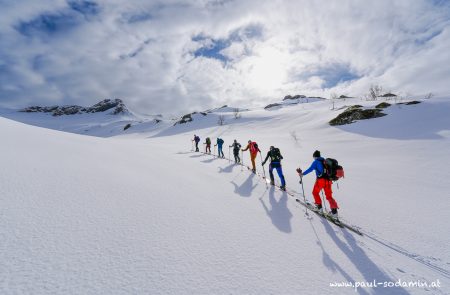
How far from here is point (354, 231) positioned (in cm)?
611

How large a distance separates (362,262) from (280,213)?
2.48 metres

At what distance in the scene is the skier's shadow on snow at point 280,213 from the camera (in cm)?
578

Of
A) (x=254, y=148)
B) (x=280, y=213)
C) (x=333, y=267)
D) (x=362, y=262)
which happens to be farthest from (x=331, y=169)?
(x=254, y=148)

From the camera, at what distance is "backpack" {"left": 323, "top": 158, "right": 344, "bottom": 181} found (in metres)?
6.87

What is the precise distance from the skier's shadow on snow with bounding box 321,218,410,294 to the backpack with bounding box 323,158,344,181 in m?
1.67

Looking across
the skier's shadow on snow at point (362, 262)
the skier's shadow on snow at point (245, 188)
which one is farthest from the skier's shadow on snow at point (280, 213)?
the skier's shadow on snow at point (362, 262)

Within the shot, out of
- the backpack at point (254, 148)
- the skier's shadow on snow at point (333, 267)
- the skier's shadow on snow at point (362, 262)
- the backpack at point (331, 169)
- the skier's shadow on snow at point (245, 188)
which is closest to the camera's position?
the skier's shadow on snow at point (333, 267)

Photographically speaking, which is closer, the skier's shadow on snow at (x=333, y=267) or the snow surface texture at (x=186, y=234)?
the snow surface texture at (x=186, y=234)

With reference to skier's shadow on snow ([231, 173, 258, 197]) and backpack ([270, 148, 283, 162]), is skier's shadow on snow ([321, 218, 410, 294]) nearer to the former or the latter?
skier's shadow on snow ([231, 173, 258, 197])

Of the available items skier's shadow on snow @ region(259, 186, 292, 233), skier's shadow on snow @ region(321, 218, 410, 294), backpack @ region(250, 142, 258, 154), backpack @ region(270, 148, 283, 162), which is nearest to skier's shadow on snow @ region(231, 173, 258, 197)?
skier's shadow on snow @ region(259, 186, 292, 233)

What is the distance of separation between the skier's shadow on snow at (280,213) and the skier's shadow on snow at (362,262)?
1.06 meters

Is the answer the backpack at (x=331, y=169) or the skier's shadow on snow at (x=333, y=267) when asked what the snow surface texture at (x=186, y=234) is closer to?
the skier's shadow on snow at (x=333, y=267)

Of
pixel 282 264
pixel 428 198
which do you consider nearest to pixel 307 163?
pixel 428 198

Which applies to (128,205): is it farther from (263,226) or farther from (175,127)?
(175,127)
